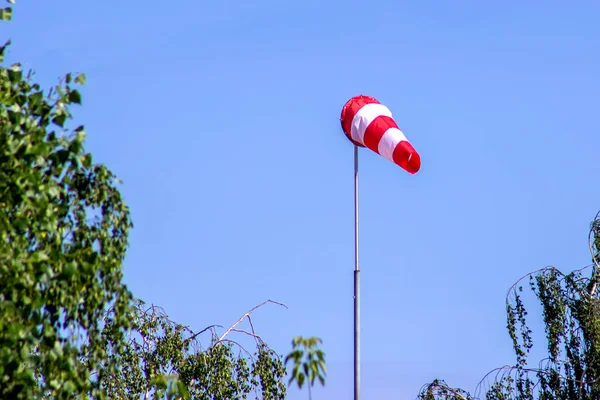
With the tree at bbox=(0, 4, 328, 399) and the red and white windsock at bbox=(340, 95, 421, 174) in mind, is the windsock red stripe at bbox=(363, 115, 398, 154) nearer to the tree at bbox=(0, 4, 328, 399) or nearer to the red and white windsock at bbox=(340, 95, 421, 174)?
the red and white windsock at bbox=(340, 95, 421, 174)

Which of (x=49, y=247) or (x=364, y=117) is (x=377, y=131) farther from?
(x=49, y=247)

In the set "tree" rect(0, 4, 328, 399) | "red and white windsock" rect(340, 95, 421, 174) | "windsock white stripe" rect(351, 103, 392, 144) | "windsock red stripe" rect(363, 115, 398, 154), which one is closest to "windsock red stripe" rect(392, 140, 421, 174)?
"red and white windsock" rect(340, 95, 421, 174)

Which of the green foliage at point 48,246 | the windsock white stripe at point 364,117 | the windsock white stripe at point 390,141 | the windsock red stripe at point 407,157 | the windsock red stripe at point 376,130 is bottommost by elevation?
the green foliage at point 48,246

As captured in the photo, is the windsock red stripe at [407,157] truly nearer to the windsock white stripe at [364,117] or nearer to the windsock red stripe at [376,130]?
the windsock red stripe at [376,130]

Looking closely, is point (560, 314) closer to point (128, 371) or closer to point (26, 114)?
point (128, 371)

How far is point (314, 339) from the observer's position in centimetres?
642

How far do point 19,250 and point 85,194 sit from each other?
95cm

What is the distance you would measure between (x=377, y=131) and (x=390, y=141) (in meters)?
0.26

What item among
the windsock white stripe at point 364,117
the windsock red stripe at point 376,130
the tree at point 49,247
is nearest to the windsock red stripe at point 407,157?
the windsock red stripe at point 376,130

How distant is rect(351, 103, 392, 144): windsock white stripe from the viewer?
1367 cm

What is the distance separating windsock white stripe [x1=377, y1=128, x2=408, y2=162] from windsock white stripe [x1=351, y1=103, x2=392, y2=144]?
1.05ft

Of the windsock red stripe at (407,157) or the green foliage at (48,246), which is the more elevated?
the windsock red stripe at (407,157)

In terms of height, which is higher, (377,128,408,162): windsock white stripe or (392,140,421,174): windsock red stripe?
(377,128,408,162): windsock white stripe

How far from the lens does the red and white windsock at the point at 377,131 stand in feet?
43.5
